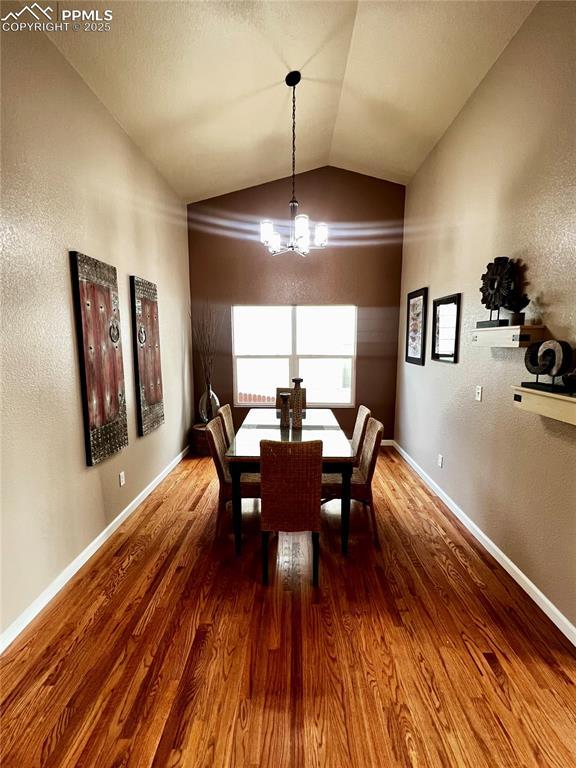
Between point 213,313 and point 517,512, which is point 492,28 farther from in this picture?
point 213,313

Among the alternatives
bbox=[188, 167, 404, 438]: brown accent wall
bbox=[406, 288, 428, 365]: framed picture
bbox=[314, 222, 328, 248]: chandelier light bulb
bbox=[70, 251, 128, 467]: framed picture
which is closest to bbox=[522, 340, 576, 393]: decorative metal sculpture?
bbox=[314, 222, 328, 248]: chandelier light bulb

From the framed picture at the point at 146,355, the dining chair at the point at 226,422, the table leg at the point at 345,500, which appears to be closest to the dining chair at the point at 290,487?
the table leg at the point at 345,500

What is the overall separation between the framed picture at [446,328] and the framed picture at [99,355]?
2797 mm

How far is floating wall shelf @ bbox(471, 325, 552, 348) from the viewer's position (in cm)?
205

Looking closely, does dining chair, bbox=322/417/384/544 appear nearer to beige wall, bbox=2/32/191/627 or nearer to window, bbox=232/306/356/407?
beige wall, bbox=2/32/191/627

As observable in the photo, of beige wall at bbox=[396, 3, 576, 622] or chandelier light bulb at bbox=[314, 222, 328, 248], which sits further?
chandelier light bulb at bbox=[314, 222, 328, 248]

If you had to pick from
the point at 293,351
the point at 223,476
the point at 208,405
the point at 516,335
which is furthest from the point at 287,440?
the point at 293,351

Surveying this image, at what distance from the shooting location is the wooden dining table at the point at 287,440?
242cm

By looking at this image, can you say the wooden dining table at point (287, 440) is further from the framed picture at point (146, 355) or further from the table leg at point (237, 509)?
the framed picture at point (146, 355)

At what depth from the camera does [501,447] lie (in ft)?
8.17

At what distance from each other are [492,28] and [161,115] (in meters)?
2.38

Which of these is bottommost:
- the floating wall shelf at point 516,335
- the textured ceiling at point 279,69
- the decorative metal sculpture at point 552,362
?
the decorative metal sculpture at point 552,362

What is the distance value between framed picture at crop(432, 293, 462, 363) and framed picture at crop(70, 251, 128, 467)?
2797 millimetres

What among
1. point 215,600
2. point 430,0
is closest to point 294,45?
point 430,0
